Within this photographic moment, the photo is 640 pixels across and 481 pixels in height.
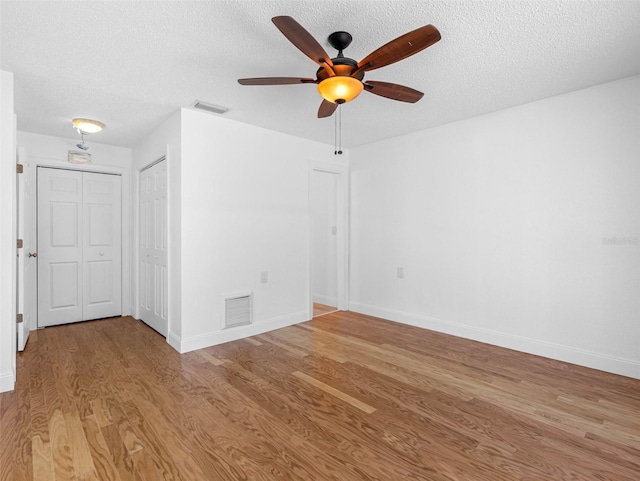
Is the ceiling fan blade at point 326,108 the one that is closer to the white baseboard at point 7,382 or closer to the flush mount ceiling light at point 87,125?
the flush mount ceiling light at point 87,125

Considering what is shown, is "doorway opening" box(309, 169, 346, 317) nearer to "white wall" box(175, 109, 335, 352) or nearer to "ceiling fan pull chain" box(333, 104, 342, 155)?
"ceiling fan pull chain" box(333, 104, 342, 155)

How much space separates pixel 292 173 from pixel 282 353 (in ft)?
7.30

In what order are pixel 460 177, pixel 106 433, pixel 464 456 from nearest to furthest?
pixel 464 456 → pixel 106 433 → pixel 460 177

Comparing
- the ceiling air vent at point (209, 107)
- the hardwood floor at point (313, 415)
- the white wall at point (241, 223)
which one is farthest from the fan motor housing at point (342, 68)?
the hardwood floor at point (313, 415)

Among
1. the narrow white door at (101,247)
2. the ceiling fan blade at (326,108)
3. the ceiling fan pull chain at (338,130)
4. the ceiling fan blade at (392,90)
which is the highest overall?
the ceiling fan pull chain at (338,130)

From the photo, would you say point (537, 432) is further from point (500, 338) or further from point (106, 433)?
point (106, 433)

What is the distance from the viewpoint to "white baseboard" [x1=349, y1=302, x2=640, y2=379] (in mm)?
2840

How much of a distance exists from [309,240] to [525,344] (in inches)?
106

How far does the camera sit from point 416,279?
429 cm

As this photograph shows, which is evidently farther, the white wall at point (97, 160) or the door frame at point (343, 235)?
the door frame at point (343, 235)

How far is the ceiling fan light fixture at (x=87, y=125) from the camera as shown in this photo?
11.7ft

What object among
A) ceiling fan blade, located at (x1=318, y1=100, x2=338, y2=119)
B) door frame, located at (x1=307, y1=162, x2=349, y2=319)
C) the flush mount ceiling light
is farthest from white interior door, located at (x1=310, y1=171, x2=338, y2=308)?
the flush mount ceiling light

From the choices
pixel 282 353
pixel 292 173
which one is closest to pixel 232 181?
pixel 292 173

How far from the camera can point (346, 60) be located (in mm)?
2033
